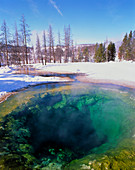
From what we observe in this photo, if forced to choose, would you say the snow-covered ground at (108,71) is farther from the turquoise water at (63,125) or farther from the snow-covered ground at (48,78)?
the turquoise water at (63,125)

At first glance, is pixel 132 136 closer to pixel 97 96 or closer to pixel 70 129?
pixel 70 129

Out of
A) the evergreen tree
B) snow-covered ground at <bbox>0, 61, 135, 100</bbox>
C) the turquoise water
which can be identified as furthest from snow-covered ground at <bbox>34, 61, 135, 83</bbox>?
the evergreen tree

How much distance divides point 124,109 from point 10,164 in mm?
6108

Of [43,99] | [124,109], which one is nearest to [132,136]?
[124,109]

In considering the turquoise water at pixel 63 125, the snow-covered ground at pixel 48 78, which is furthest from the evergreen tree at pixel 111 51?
the turquoise water at pixel 63 125

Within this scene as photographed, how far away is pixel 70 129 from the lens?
5266mm

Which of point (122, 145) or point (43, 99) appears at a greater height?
point (43, 99)

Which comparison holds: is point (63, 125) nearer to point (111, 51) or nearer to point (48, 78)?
point (48, 78)

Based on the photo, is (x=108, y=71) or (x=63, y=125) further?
(x=108, y=71)

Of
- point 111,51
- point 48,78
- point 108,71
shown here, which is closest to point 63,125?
point 48,78

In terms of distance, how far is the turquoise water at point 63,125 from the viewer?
365 centimetres

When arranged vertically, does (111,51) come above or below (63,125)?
above

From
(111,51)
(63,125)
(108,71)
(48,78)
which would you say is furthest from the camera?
(111,51)

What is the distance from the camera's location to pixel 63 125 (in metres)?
5.47
